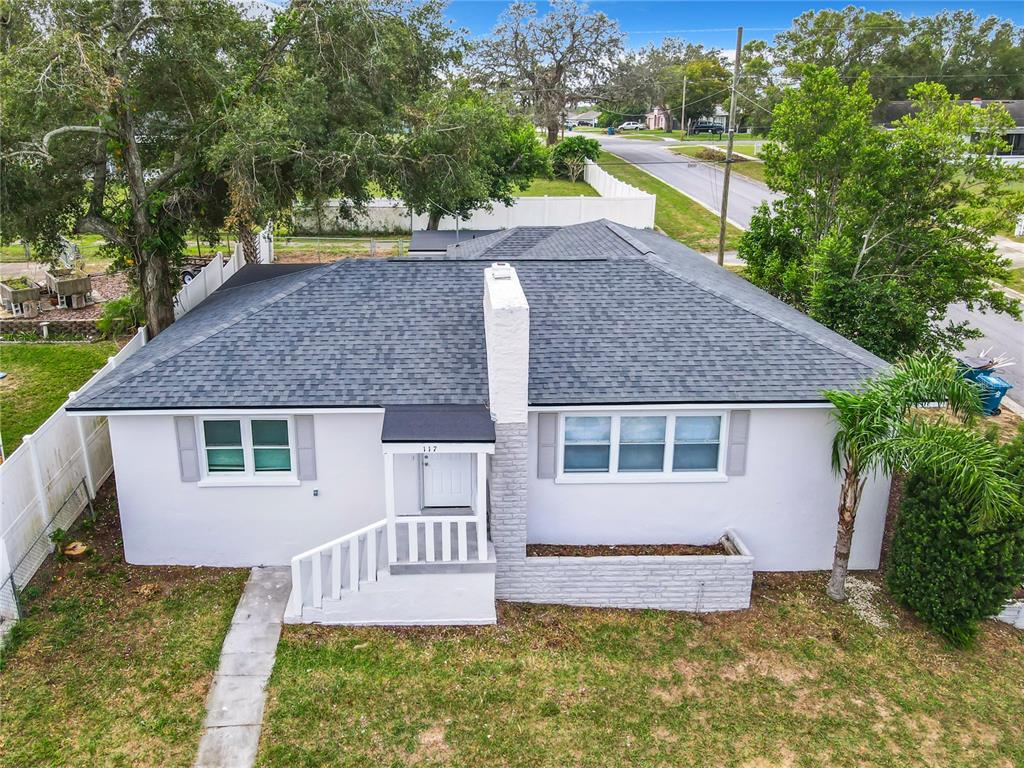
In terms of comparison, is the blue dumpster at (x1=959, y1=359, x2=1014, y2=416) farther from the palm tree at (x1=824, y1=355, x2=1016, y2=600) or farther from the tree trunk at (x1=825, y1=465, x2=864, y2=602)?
the tree trunk at (x1=825, y1=465, x2=864, y2=602)

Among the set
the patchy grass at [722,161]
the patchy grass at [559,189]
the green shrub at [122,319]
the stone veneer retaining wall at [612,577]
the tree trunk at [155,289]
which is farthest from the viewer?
the patchy grass at [722,161]

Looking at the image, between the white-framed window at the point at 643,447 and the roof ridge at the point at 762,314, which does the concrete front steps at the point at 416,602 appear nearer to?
the white-framed window at the point at 643,447

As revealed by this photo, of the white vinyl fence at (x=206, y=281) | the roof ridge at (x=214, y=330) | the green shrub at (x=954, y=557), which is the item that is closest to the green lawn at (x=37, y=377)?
the white vinyl fence at (x=206, y=281)

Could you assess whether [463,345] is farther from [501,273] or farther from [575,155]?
[575,155]

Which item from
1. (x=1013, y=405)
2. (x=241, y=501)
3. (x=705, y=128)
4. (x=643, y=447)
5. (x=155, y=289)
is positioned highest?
(x=705, y=128)

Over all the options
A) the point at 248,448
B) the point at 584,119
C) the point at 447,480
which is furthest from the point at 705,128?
the point at 248,448
